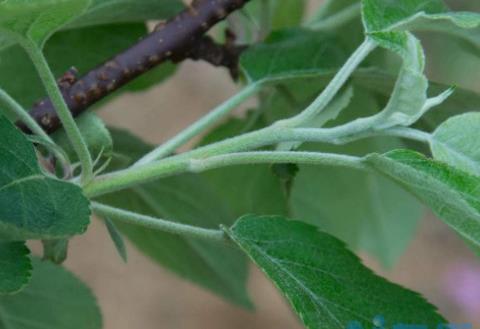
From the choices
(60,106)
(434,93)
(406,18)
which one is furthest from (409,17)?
(60,106)

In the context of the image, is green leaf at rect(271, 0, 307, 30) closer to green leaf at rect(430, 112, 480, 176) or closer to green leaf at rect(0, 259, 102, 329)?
green leaf at rect(0, 259, 102, 329)

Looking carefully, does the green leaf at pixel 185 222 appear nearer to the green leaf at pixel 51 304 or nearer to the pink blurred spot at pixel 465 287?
the green leaf at pixel 51 304

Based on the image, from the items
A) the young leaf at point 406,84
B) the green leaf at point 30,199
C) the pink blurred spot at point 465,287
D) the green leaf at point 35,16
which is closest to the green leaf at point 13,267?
the green leaf at point 30,199

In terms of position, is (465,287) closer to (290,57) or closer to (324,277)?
(290,57)

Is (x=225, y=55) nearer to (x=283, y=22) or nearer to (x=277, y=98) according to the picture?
(x=277, y=98)

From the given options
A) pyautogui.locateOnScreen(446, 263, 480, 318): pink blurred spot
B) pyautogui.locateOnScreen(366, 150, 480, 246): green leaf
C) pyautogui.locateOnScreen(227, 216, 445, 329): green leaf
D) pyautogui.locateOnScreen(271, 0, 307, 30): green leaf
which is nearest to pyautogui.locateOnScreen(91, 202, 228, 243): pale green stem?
pyautogui.locateOnScreen(227, 216, 445, 329): green leaf

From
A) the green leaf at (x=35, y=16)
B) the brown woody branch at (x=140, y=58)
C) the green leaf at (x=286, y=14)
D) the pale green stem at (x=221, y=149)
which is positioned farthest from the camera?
the green leaf at (x=286, y=14)
